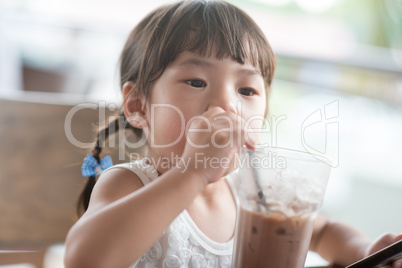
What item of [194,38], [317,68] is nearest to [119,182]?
[194,38]

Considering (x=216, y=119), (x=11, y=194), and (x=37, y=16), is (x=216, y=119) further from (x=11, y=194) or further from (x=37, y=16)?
(x=37, y=16)

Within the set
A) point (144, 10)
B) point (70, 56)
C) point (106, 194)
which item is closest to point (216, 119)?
point (106, 194)

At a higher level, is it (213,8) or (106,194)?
(213,8)

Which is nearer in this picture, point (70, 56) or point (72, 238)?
point (72, 238)

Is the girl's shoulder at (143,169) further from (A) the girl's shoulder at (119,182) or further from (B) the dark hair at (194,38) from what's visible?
Result: (B) the dark hair at (194,38)

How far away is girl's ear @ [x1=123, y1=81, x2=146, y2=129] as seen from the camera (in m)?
0.90

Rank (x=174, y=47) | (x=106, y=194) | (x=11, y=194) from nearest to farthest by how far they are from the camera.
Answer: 1. (x=106, y=194)
2. (x=174, y=47)
3. (x=11, y=194)

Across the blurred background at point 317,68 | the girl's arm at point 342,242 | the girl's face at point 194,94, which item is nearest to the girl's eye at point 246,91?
the girl's face at point 194,94

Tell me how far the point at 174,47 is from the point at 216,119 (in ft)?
0.68

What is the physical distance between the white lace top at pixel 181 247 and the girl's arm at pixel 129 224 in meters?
0.19

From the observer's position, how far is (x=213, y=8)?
848 millimetres

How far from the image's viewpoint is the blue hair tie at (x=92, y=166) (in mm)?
940

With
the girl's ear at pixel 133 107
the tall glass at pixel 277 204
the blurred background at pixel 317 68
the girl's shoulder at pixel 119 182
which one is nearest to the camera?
the tall glass at pixel 277 204

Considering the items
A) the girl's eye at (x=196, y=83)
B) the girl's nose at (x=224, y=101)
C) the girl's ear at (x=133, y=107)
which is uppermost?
the girl's eye at (x=196, y=83)
